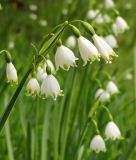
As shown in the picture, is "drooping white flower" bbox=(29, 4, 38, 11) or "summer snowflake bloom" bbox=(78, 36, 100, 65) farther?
"drooping white flower" bbox=(29, 4, 38, 11)

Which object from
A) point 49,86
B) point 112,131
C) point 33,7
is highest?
point 33,7

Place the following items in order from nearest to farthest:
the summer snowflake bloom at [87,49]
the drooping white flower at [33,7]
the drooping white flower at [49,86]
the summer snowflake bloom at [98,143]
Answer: the summer snowflake bloom at [87,49] → the drooping white flower at [49,86] → the summer snowflake bloom at [98,143] → the drooping white flower at [33,7]

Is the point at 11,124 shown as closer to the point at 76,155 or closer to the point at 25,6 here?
the point at 76,155

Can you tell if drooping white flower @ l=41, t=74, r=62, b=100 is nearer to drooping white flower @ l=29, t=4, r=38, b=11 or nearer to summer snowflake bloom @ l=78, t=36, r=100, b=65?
summer snowflake bloom @ l=78, t=36, r=100, b=65

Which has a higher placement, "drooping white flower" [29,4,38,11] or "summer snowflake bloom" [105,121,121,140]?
"drooping white flower" [29,4,38,11]

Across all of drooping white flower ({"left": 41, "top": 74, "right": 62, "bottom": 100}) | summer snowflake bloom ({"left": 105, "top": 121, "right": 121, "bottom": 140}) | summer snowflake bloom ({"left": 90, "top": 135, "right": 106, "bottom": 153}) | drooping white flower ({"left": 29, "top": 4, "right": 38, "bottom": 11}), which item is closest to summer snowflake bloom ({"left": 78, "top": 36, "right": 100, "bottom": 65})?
drooping white flower ({"left": 41, "top": 74, "right": 62, "bottom": 100})

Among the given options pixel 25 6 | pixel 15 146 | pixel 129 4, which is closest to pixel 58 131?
pixel 15 146

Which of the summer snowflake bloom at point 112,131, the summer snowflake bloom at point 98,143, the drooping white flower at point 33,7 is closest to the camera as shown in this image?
the summer snowflake bloom at point 98,143

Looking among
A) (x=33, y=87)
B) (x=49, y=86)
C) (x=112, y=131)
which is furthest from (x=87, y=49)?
(x=112, y=131)

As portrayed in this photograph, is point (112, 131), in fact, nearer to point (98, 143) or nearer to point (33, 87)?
point (98, 143)

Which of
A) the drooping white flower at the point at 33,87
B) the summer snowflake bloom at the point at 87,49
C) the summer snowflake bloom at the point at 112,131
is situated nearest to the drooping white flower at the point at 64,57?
the summer snowflake bloom at the point at 87,49

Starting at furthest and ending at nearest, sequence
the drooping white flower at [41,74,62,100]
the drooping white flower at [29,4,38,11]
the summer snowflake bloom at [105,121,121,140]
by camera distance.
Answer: the drooping white flower at [29,4,38,11], the summer snowflake bloom at [105,121,121,140], the drooping white flower at [41,74,62,100]

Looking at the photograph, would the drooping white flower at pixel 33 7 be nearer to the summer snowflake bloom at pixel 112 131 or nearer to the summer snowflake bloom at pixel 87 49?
the summer snowflake bloom at pixel 112 131
